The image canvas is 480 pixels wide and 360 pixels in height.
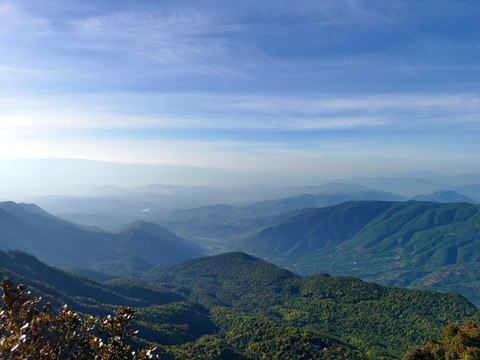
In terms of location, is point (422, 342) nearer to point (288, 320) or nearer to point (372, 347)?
point (372, 347)

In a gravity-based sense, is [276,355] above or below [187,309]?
above

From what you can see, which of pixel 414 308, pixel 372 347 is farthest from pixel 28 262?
pixel 414 308

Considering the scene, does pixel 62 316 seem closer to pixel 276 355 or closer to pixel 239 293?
pixel 276 355

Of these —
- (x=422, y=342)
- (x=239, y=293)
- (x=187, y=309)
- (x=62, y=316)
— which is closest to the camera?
(x=62, y=316)

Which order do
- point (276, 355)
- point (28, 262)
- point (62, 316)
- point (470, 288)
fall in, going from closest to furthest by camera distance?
point (62, 316), point (276, 355), point (28, 262), point (470, 288)

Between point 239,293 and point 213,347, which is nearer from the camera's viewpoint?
point 213,347

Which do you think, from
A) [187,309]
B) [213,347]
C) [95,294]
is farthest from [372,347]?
[95,294]

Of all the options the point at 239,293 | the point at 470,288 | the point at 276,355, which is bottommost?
the point at 470,288
